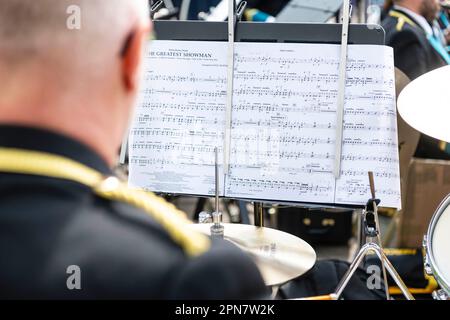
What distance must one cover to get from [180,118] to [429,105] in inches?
31.9

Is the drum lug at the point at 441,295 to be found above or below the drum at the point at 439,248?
below

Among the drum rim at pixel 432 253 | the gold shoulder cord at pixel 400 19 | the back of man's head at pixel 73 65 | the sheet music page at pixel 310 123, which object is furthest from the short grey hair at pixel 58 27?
the gold shoulder cord at pixel 400 19

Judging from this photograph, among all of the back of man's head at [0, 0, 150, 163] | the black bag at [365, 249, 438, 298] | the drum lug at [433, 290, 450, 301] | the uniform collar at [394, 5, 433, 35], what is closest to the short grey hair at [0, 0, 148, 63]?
the back of man's head at [0, 0, 150, 163]

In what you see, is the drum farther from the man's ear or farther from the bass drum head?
the man's ear

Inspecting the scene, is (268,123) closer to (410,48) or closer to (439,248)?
(439,248)

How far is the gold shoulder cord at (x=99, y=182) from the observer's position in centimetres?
62

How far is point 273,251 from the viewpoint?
1754mm

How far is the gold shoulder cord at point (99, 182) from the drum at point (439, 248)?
4.11ft

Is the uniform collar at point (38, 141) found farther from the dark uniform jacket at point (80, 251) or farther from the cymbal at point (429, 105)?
the cymbal at point (429, 105)

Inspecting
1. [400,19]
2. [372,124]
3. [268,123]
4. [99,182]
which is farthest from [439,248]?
[400,19]

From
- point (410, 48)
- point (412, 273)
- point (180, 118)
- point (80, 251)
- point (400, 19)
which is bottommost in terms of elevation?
point (412, 273)

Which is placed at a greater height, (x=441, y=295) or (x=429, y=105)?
(x=429, y=105)

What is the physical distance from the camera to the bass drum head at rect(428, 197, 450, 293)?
5.64 feet
